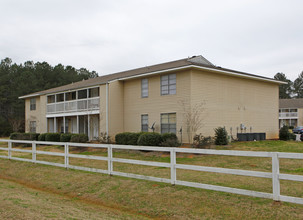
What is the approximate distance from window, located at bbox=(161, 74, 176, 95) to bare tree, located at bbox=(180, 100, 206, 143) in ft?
4.27

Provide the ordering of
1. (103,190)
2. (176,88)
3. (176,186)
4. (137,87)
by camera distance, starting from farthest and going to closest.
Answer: (137,87) < (176,88) < (103,190) < (176,186)

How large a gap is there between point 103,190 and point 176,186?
2.20 meters

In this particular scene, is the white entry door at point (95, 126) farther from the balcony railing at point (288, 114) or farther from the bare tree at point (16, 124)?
the balcony railing at point (288, 114)

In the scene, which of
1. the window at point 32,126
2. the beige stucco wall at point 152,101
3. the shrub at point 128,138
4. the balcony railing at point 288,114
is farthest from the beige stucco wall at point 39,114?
the balcony railing at point 288,114

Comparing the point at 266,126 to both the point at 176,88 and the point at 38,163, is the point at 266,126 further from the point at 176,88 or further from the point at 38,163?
the point at 38,163

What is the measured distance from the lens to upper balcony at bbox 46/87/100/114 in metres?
25.5

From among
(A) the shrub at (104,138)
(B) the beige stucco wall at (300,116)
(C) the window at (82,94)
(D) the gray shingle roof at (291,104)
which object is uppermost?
(D) the gray shingle roof at (291,104)

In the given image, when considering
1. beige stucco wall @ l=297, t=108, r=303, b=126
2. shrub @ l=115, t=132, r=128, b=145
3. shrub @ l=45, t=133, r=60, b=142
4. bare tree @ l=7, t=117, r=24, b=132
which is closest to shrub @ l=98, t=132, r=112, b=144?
shrub @ l=115, t=132, r=128, b=145

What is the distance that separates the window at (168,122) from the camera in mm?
20969

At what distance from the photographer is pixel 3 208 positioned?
677 cm

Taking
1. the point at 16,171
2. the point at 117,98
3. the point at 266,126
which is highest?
the point at 117,98

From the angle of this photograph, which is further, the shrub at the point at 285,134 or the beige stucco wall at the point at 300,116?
the beige stucco wall at the point at 300,116

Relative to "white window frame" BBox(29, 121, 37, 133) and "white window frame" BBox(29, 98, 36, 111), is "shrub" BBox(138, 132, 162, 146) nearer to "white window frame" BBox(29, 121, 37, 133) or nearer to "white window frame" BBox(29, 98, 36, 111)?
"white window frame" BBox(29, 121, 37, 133)

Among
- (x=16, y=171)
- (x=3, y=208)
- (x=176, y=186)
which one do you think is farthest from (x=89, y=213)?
(x=16, y=171)
